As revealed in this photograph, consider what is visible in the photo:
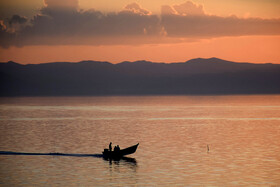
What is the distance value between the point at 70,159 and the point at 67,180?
14100 mm

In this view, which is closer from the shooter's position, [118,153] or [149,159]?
[149,159]

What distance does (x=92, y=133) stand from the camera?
332 feet

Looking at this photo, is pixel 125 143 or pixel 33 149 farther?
pixel 125 143

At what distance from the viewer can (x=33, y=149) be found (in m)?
75.7

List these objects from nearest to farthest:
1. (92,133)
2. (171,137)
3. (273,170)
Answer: (273,170)
(171,137)
(92,133)

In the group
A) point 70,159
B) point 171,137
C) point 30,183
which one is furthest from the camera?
point 171,137

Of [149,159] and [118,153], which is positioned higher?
[118,153]

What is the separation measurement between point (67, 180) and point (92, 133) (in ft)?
165

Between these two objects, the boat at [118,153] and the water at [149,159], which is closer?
the water at [149,159]

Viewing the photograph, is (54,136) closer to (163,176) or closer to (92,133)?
(92,133)

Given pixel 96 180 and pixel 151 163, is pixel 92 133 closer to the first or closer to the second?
pixel 151 163

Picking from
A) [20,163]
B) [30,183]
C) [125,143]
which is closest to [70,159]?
[20,163]

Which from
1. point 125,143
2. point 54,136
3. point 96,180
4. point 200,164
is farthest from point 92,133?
point 96,180

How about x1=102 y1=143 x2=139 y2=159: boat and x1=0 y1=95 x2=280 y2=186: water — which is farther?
x1=102 y1=143 x2=139 y2=159: boat
